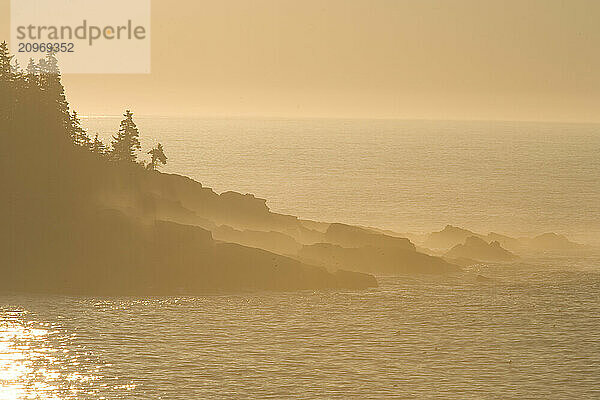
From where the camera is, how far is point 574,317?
10350cm

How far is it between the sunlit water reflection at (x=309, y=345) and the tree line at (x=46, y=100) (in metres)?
25.8

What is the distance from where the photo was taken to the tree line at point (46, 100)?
11656cm

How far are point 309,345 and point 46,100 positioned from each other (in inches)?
2007

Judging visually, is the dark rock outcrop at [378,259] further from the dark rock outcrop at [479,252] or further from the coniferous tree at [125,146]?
the coniferous tree at [125,146]

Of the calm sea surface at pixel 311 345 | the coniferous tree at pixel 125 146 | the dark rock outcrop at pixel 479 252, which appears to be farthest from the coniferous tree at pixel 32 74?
the dark rock outcrop at pixel 479 252

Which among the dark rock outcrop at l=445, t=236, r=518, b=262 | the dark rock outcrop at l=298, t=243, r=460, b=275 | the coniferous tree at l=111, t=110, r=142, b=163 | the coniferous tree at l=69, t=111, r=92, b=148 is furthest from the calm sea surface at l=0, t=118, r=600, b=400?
the coniferous tree at l=111, t=110, r=142, b=163

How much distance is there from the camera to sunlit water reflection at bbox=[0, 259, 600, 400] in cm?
7569

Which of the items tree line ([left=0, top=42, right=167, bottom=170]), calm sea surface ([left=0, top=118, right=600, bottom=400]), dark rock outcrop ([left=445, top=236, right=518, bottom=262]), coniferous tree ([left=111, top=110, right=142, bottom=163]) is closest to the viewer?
calm sea surface ([left=0, top=118, right=600, bottom=400])

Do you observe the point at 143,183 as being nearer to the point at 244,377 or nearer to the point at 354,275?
the point at 354,275

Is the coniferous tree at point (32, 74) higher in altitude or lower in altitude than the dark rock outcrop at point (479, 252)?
higher

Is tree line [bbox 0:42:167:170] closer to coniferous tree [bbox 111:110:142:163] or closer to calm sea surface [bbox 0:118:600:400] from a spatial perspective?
coniferous tree [bbox 111:110:142:163]

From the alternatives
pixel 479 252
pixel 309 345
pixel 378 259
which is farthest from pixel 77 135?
pixel 479 252

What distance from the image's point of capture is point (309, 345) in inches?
3477

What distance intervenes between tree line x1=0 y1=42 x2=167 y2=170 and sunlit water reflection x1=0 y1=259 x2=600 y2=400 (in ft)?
84.7
